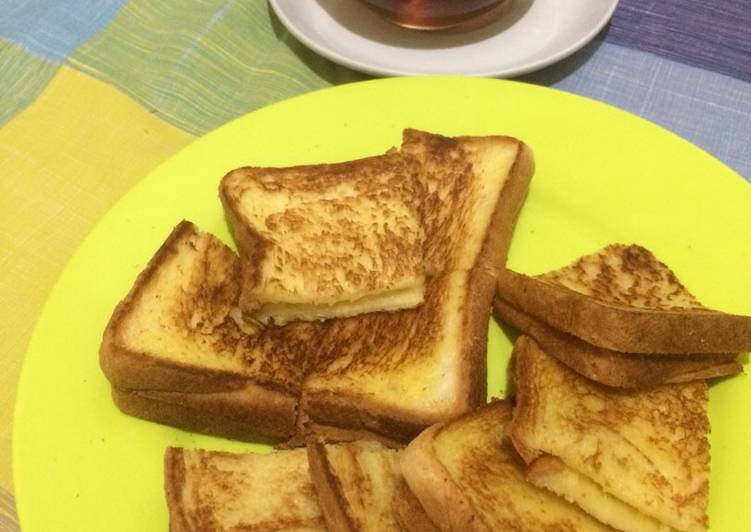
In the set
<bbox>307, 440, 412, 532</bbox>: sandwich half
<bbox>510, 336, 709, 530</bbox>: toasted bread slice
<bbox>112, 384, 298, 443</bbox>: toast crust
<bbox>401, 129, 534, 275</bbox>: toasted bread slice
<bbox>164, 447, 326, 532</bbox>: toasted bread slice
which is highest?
<bbox>401, 129, 534, 275</bbox>: toasted bread slice

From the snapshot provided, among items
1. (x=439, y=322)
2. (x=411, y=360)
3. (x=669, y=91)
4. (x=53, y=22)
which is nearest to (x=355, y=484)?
(x=411, y=360)

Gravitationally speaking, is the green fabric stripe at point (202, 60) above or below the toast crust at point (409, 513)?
above

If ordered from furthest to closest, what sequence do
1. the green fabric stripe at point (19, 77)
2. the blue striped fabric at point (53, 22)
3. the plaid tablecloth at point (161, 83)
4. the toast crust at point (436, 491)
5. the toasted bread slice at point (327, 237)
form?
the blue striped fabric at point (53, 22)
the green fabric stripe at point (19, 77)
the plaid tablecloth at point (161, 83)
the toasted bread slice at point (327, 237)
the toast crust at point (436, 491)

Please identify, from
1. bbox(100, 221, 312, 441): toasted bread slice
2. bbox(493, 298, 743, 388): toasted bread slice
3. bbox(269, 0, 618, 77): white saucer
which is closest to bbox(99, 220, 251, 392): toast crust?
bbox(100, 221, 312, 441): toasted bread slice

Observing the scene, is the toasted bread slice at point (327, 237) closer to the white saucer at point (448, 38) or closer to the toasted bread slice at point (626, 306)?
the toasted bread slice at point (626, 306)

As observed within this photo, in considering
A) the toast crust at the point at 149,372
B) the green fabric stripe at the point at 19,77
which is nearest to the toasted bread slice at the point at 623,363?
the toast crust at the point at 149,372

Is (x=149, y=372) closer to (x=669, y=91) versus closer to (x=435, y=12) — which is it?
(x=435, y=12)

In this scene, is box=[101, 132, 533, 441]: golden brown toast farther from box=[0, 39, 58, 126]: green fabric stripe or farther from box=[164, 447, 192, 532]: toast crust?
box=[0, 39, 58, 126]: green fabric stripe
